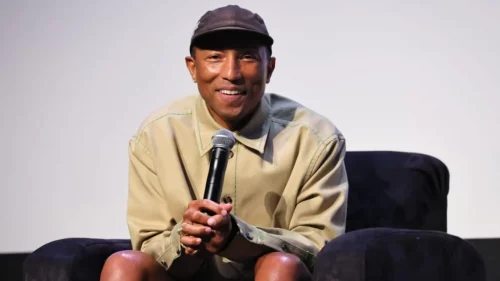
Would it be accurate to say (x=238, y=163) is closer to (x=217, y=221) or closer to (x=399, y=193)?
(x=217, y=221)

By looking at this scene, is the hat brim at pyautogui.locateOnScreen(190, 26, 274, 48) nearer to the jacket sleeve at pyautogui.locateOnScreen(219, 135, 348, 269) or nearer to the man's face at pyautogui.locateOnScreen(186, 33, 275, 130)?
the man's face at pyautogui.locateOnScreen(186, 33, 275, 130)

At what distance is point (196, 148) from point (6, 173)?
1.01 metres

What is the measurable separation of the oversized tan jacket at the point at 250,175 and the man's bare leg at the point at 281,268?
0.55 ft

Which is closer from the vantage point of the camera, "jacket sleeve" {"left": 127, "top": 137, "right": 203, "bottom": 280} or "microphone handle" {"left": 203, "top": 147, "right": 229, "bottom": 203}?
"microphone handle" {"left": 203, "top": 147, "right": 229, "bottom": 203}

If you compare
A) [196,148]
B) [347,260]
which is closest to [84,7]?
[196,148]

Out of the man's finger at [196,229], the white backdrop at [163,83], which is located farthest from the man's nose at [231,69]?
the white backdrop at [163,83]

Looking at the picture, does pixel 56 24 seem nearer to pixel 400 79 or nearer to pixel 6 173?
pixel 6 173

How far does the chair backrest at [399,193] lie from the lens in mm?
2562

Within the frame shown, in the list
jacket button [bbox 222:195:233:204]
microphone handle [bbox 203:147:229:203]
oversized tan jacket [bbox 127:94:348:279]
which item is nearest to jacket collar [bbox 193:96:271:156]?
oversized tan jacket [bbox 127:94:348:279]

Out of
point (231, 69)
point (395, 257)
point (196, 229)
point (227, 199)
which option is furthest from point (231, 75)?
point (395, 257)

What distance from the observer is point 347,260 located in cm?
199

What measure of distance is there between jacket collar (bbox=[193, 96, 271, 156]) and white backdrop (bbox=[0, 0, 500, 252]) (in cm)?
74

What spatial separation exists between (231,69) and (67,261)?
534 mm

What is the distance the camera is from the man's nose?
221cm
